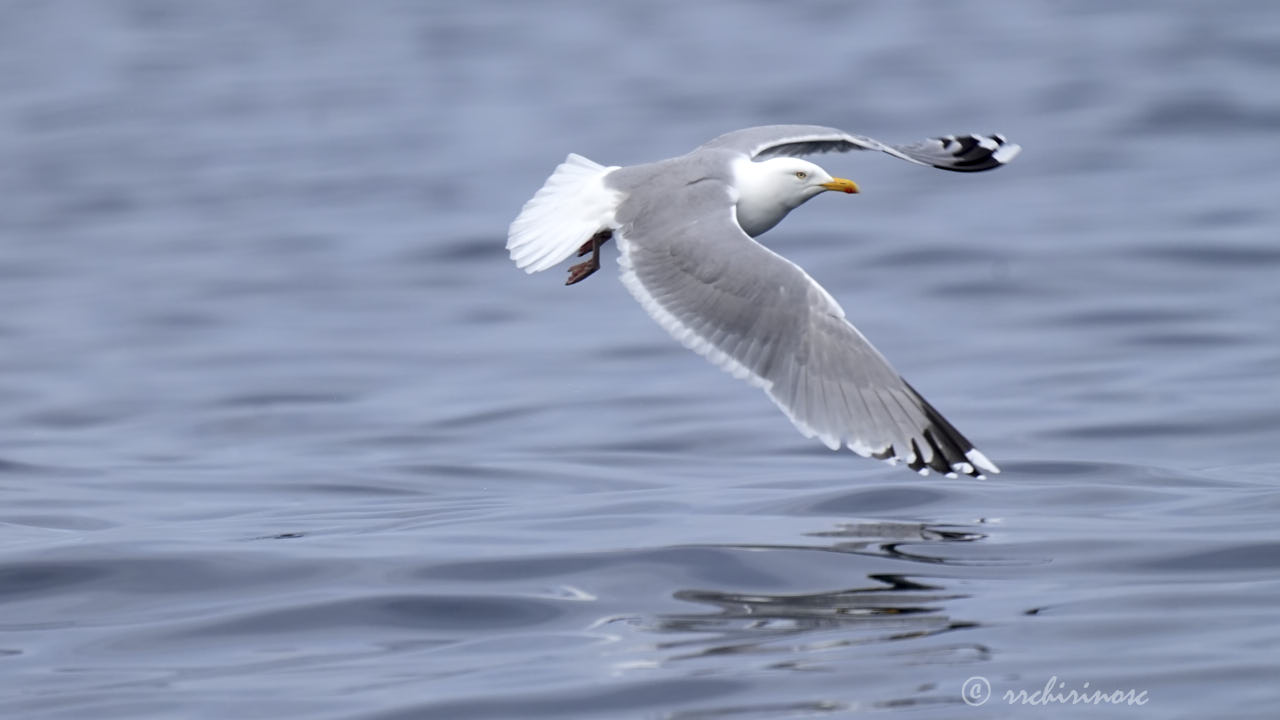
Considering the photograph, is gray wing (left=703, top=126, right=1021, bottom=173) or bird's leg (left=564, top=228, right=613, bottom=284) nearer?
bird's leg (left=564, top=228, right=613, bottom=284)

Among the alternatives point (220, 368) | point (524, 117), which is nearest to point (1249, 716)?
point (220, 368)

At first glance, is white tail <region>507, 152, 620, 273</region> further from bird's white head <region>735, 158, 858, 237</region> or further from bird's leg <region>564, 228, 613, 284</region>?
bird's white head <region>735, 158, 858, 237</region>

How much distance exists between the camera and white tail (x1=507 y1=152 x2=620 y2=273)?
6992 millimetres

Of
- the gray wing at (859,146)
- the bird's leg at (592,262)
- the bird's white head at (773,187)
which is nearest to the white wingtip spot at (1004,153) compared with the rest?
the gray wing at (859,146)

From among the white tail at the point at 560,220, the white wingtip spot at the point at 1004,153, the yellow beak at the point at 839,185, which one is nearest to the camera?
the white tail at the point at 560,220

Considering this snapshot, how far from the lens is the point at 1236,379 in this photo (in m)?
9.84

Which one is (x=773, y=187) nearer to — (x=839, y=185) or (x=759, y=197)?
(x=759, y=197)

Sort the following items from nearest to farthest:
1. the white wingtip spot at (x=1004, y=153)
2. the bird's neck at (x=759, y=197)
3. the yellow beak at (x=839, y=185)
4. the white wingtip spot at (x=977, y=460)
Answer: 1. the white wingtip spot at (x=977, y=460)
2. the bird's neck at (x=759, y=197)
3. the yellow beak at (x=839, y=185)
4. the white wingtip spot at (x=1004, y=153)

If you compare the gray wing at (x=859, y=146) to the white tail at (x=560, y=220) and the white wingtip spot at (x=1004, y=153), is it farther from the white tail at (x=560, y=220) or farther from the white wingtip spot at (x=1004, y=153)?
the white tail at (x=560, y=220)

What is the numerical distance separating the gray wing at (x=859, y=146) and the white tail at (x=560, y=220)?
0.60 metres

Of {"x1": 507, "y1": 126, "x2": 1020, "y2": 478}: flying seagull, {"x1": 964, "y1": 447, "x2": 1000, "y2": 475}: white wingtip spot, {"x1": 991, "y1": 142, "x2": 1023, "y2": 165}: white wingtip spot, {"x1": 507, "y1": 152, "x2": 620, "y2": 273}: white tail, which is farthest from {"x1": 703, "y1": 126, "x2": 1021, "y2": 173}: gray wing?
{"x1": 964, "y1": 447, "x2": 1000, "y2": 475}: white wingtip spot

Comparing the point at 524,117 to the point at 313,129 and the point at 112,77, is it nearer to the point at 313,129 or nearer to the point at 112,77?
the point at 313,129

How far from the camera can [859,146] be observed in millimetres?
7543

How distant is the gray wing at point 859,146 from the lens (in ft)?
25.1
